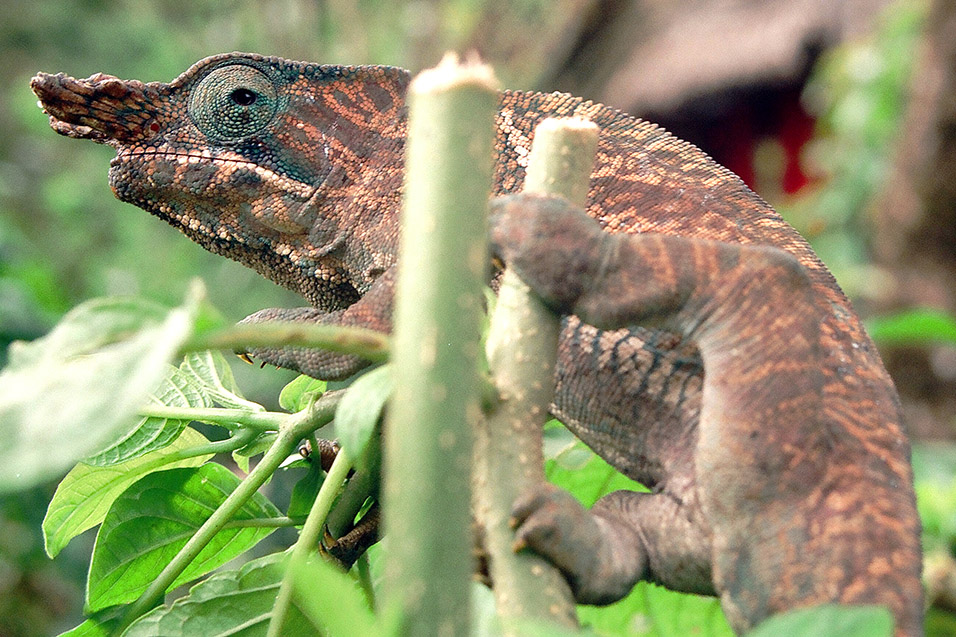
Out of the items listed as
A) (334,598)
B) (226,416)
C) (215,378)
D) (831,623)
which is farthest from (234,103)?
(831,623)

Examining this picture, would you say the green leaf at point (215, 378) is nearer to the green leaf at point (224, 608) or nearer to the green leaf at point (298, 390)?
the green leaf at point (298, 390)

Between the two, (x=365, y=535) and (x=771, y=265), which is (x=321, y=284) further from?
(x=771, y=265)

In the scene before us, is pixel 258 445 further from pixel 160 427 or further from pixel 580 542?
pixel 580 542

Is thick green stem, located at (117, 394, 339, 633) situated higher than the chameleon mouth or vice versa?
the chameleon mouth

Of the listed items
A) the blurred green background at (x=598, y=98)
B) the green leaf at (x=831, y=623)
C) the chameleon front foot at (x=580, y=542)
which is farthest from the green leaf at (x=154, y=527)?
the blurred green background at (x=598, y=98)

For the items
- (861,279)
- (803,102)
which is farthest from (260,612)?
(803,102)

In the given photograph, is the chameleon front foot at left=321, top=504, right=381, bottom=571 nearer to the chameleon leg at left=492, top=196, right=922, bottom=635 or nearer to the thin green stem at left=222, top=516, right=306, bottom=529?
the thin green stem at left=222, top=516, right=306, bottom=529

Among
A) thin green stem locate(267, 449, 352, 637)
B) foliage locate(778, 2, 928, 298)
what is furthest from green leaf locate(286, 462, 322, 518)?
foliage locate(778, 2, 928, 298)
